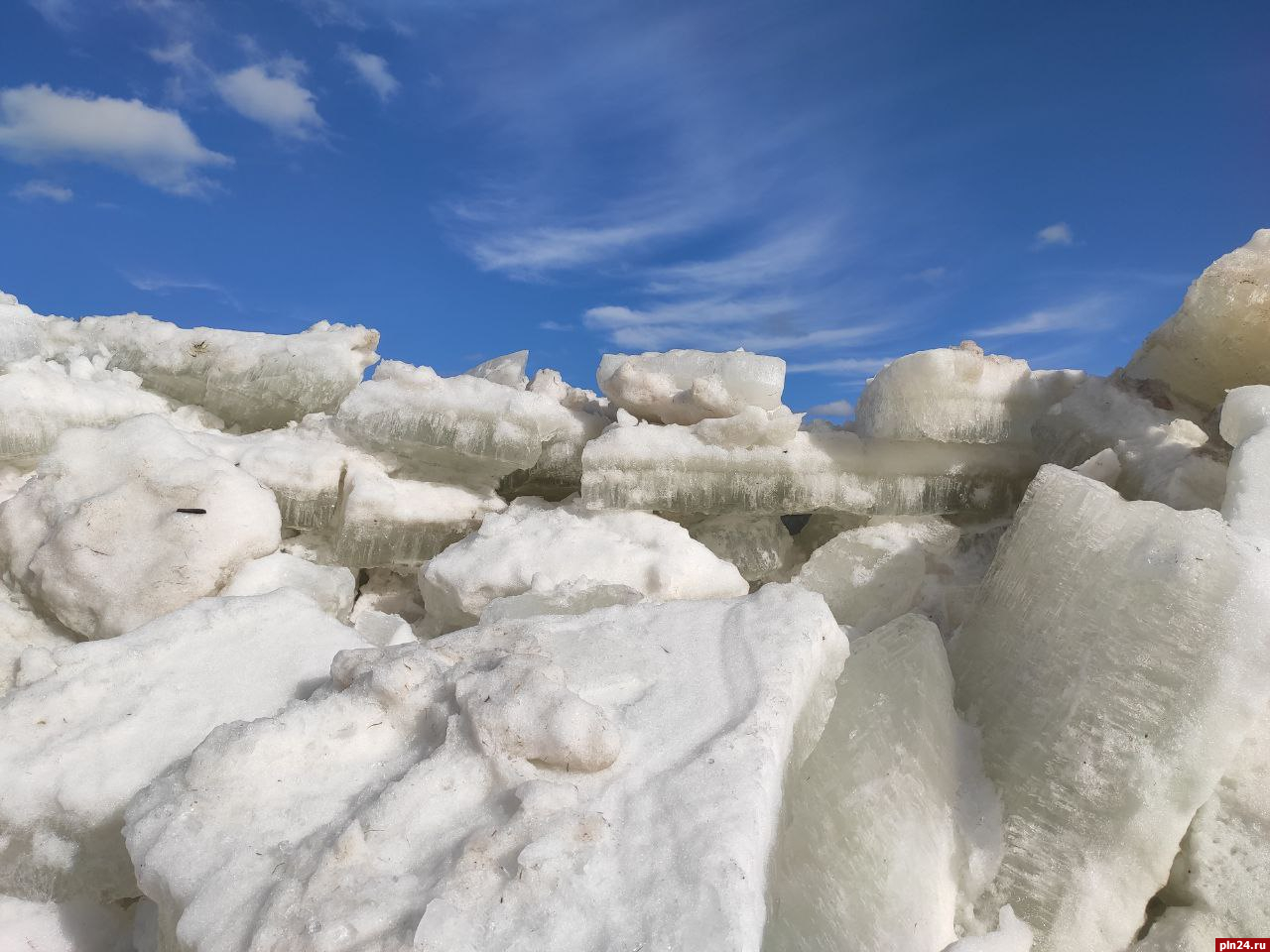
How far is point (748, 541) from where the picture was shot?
3984mm

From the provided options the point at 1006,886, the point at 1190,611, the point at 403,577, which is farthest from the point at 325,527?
the point at 1190,611

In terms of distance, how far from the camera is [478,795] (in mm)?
1681

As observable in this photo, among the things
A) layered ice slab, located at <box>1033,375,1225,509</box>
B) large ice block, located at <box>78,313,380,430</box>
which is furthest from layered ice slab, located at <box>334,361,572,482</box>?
layered ice slab, located at <box>1033,375,1225,509</box>

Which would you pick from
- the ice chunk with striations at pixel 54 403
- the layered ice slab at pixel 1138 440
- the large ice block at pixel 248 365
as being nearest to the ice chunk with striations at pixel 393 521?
the large ice block at pixel 248 365

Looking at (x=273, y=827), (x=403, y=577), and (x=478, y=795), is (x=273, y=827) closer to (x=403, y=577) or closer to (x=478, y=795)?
(x=478, y=795)

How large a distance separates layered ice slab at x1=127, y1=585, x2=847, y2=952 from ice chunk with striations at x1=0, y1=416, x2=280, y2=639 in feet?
5.20

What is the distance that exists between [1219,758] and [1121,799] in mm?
245

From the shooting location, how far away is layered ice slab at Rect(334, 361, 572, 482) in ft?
13.2

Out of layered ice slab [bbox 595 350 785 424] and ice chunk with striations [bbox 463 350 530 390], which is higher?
ice chunk with striations [bbox 463 350 530 390]

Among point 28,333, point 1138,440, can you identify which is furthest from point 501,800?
point 28,333

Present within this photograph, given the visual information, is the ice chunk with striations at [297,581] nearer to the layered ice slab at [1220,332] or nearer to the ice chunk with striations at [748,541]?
the ice chunk with striations at [748,541]

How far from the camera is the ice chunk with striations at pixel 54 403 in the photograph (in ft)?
12.9

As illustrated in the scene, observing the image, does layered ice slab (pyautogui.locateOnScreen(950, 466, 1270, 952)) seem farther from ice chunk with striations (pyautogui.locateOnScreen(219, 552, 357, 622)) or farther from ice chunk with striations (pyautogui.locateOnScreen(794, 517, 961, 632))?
ice chunk with striations (pyautogui.locateOnScreen(219, 552, 357, 622))

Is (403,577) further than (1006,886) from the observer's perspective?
Yes
